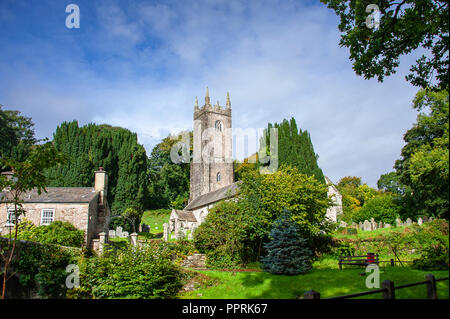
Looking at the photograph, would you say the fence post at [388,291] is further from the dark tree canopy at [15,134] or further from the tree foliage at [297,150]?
the dark tree canopy at [15,134]

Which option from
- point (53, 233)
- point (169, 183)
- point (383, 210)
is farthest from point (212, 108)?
point (53, 233)

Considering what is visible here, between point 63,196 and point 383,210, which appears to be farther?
point 383,210

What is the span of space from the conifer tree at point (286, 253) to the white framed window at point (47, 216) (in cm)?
1610

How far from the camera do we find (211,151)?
55.8 meters

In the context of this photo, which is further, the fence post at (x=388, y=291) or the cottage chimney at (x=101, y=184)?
the cottage chimney at (x=101, y=184)

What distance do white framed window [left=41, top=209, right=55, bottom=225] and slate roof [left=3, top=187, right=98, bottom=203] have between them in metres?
0.74

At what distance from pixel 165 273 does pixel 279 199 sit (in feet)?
33.7

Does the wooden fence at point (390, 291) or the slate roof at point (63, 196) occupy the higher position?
the slate roof at point (63, 196)

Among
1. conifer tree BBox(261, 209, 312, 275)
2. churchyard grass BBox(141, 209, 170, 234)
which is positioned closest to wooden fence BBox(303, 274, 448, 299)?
conifer tree BBox(261, 209, 312, 275)

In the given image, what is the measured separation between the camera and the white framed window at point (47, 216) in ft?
78.5

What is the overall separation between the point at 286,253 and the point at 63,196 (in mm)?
17790

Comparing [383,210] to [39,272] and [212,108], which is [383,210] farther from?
[39,272]

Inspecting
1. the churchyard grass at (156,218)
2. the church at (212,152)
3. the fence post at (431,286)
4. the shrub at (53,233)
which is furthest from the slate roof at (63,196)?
the church at (212,152)
